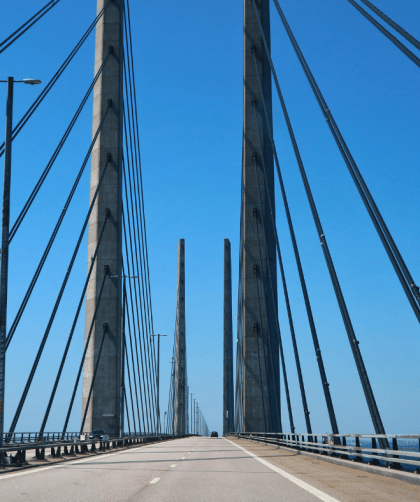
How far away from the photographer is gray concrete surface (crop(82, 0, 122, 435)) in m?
40.5

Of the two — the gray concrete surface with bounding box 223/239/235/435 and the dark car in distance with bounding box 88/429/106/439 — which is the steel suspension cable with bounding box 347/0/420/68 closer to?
the dark car in distance with bounding box 88/429/106/439

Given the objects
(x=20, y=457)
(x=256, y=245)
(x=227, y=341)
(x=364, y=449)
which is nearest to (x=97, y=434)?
(x=256, y=245)

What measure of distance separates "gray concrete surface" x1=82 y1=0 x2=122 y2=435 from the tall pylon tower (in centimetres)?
818

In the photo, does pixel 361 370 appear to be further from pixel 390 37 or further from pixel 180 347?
pixel 180 347

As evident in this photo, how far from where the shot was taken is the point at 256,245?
152 ft

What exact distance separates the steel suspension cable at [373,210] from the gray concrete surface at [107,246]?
21116 mm

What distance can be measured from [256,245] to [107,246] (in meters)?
10.1

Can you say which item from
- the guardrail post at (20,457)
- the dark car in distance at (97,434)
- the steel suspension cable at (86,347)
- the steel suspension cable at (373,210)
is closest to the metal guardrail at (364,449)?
the steel suspension cable at (373,210)

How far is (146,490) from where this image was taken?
38.1 ft

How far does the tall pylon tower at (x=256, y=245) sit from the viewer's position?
145 ft

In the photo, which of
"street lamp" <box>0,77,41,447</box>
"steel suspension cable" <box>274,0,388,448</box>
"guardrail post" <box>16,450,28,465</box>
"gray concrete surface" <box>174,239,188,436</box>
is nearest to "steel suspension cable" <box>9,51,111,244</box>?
"street lamp" <box>0,77,41,447</box>

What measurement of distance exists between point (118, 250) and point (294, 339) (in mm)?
15606

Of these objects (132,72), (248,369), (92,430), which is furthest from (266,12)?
(92,430)

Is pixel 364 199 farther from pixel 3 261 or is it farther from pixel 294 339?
pixel 294 339
